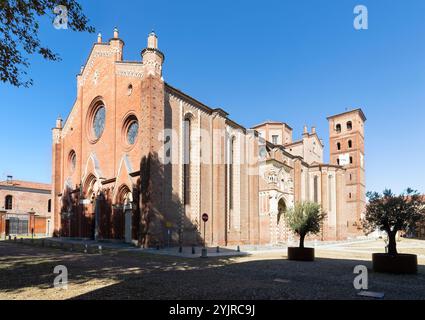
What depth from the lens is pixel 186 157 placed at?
2797 centimetres

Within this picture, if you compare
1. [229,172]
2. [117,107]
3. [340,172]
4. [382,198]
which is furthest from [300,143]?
[382,198]

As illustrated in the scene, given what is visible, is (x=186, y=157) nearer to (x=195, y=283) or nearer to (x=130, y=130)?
(x=130, y=130)

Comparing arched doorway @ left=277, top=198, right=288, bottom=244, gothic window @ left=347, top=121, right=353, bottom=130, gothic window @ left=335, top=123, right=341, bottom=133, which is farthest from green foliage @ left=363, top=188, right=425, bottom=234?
gothic window @ left=335, top=123, right=341, bottom=133

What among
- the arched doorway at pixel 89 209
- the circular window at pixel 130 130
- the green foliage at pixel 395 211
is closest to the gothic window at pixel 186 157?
the circular window at pixel 130 130

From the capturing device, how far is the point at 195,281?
991cm

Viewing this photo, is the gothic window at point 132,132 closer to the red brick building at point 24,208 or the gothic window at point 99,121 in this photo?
the gothic window at point 99,121

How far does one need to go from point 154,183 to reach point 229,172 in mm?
11068

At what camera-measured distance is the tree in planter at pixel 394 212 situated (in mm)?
13578

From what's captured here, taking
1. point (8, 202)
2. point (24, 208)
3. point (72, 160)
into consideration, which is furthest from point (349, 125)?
point (8, 202)

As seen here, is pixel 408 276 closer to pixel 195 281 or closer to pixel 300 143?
pixel 195 281

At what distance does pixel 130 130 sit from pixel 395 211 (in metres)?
22.5

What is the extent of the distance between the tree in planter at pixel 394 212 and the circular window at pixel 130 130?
20.3m

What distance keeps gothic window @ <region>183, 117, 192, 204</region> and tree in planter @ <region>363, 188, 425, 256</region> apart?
16046mm

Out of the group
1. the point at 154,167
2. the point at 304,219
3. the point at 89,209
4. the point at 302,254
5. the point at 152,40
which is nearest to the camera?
the point at 302,254
